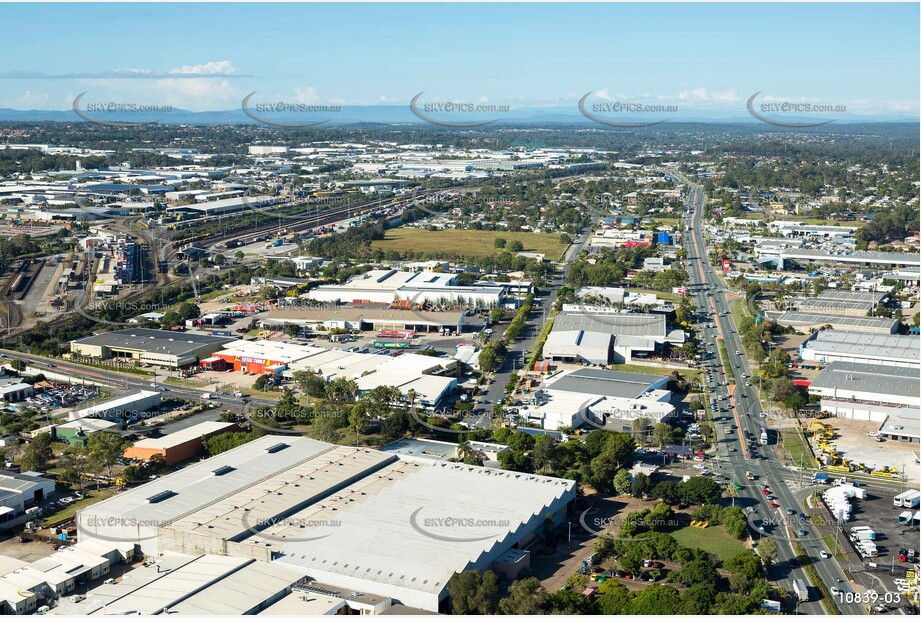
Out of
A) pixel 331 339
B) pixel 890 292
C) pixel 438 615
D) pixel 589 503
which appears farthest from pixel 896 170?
pixel 438 615

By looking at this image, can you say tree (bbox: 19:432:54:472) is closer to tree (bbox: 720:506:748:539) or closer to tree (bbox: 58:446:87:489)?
tree (bbox: 58:446:87:489)

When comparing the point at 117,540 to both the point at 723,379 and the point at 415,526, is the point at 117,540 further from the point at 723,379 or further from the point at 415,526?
the point at 723,379

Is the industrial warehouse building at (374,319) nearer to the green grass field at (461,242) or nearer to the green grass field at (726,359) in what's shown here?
the green grass field at (726,359)

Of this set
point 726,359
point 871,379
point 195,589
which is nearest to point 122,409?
point 195,589

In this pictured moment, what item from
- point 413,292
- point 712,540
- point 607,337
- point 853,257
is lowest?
point 712,540

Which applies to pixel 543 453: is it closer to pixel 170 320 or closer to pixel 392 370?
pixel 392 370

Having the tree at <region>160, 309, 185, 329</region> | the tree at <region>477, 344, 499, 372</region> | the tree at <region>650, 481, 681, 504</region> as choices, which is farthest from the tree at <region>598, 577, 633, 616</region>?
the tree at <region>160, 309, 185, 329</region>
